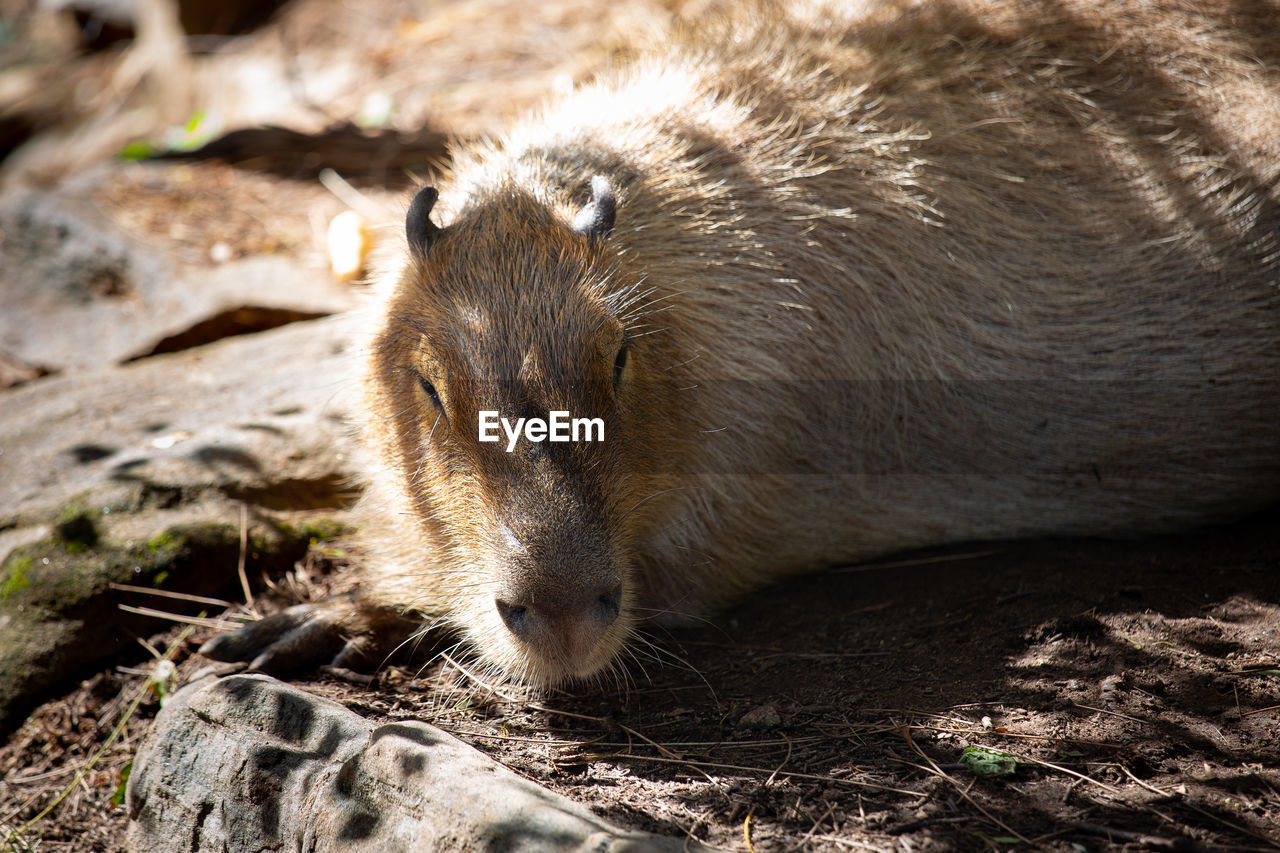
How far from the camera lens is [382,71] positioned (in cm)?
930

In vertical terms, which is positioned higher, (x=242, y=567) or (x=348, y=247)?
(x=348, y=247)

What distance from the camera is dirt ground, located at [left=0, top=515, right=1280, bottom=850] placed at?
2.62m

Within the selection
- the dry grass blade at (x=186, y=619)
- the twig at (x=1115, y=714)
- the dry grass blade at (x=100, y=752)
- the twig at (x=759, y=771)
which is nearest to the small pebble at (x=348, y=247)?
the dry grass blade at (x=186, y=619)

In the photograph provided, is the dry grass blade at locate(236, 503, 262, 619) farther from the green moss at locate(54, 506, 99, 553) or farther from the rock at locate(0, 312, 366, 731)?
the green moss at locate(54, 506, 99, 553)

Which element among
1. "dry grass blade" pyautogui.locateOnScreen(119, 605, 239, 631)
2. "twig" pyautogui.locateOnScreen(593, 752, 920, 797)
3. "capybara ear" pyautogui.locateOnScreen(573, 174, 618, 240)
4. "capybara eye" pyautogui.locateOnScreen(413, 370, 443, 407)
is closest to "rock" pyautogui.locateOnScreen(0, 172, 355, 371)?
"dry grass blade" pyautogui.locateOnScreen(119, 605, 239, 631)

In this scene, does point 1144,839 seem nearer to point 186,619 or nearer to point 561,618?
point 561,618

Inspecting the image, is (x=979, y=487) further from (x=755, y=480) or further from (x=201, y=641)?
(x=201, y=641)

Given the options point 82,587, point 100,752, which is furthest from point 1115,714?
point 82,587

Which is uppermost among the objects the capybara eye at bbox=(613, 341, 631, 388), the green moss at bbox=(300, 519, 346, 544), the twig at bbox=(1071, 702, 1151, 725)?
the capybara eye at bbox=(613, 341, 631, 388)

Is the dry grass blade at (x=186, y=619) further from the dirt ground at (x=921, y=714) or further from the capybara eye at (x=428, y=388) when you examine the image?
the capybara eye at (x=428, y=388)

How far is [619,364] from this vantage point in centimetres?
340

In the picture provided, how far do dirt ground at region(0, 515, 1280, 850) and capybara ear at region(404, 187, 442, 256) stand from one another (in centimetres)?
161

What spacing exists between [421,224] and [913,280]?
207 cm

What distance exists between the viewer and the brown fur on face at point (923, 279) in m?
3.84
